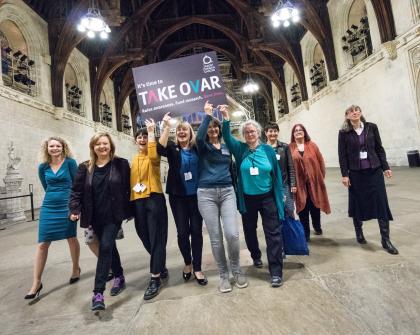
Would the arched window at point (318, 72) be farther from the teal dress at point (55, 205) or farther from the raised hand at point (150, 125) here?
the teal dress at point (55, 205)

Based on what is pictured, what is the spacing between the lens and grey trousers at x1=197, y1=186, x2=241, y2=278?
2.18m

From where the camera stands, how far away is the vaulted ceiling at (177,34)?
457 inches

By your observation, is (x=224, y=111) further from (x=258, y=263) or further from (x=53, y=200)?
(x=53, y=200)

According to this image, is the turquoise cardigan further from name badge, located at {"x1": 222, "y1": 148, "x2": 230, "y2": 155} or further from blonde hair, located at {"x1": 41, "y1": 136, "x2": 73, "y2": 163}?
blonde hair, located at {"x1": 41, "y1": 136, "x2": 73, "y2": 163}

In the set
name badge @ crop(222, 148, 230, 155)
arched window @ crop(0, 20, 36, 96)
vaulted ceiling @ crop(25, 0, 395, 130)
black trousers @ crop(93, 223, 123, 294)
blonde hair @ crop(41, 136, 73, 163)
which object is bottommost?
black trousers @ crop(93, 223, 123, 294)

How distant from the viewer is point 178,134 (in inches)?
94.5

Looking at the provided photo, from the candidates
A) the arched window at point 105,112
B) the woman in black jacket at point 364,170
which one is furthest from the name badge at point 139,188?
the arched window at point 105,112

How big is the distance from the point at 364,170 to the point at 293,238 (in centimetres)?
114

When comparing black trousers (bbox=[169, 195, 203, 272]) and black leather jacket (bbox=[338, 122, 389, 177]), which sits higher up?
black leather jacket (bbox=[338, 122, 389, 177])

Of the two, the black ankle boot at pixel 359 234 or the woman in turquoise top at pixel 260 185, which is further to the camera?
the black ankle boot at pixel 359 234

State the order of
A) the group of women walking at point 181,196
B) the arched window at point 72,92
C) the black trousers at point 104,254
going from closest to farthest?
the black trousers at point 104,254 < the group of women walking at point 181,196 < the arched window at point 72,92

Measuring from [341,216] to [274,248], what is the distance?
99.5 inches

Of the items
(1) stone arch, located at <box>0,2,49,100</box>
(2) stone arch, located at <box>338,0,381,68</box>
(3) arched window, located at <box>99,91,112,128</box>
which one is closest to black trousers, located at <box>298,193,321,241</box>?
(2) stone arch, located at <box>338,0,381,68</box>

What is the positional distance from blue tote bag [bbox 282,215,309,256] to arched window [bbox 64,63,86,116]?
1444 cm
